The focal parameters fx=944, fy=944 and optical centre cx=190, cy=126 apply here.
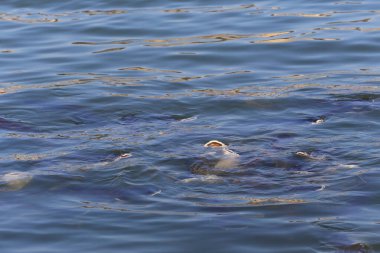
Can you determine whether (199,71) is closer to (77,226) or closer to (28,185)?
(28,185)

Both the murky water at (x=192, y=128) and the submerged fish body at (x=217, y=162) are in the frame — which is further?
the submerged fish body at (x=217, y=162)

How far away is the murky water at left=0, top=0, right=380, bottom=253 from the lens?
22.9 ft

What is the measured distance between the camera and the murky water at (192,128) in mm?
6973

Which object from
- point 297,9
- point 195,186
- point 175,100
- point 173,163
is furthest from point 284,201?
point 297,9

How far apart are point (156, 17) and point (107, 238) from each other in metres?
8.68

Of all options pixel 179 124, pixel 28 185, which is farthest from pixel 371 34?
pixel 28 185

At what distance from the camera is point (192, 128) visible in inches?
376

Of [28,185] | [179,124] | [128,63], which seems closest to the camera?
[28,185]

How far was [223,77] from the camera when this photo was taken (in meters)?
11.7

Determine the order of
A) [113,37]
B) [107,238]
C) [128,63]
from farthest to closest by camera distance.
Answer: [113,37], [128,63], [107,238]

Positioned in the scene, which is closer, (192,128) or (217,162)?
(217,162)

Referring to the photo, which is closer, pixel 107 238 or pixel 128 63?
pixel 107 238

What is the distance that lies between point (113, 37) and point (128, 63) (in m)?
1.56

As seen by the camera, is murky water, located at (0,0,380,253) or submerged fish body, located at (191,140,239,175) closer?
murky water, located at (0,0,380,253)
